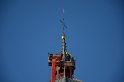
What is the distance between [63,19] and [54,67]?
51.4 ft

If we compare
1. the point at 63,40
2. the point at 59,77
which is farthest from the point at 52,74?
the point at 63,40

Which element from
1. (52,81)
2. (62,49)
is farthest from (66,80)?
(62,49)

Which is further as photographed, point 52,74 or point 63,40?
point 63,40

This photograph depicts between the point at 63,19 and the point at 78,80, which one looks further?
the point at 63,19

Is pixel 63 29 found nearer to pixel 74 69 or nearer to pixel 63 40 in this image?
pixel 63 40

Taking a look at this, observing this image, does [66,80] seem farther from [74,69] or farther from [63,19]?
[63,19]

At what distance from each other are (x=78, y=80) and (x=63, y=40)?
1347 centimetres

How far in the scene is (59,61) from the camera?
133m

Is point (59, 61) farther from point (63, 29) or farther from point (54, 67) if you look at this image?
point (63, 29)

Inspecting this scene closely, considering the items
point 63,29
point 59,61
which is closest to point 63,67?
point 59,61

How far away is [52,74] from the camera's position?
132 metres

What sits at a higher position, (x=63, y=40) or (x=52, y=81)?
(x=63, y=40)

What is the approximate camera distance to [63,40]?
462 feet

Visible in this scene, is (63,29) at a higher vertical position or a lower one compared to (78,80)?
higher
